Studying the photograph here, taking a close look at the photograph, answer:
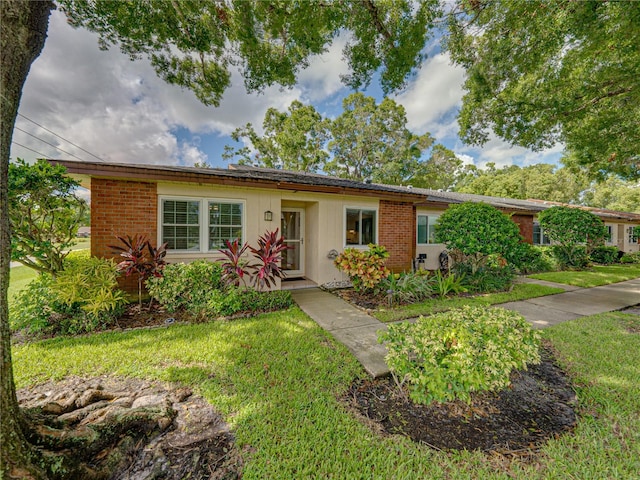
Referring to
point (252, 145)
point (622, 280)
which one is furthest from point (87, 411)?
point (252, 145)

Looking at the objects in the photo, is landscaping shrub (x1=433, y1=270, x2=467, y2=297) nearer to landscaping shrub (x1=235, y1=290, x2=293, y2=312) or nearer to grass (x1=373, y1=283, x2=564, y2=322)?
grass (x1=373, y1=283, x2=564, y2=322)

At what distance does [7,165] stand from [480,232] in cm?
827

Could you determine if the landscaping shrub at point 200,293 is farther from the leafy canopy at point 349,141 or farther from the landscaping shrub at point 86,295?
the leafy canopy at point 349,141

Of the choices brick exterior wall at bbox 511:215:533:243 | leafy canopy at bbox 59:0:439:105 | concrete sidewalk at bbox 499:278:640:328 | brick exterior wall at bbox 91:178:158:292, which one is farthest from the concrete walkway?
leafy canopy at bbox 59:0:439:105

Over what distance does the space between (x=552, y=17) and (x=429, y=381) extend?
294 inches

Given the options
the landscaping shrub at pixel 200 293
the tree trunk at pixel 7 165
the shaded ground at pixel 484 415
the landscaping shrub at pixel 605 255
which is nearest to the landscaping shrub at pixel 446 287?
the shaded ground at pixel 484 415

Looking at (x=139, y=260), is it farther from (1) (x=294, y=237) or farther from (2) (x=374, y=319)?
(2) (x=374, y=319)

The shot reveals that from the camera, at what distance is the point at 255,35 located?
4.94 metres

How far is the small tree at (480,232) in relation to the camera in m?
6.69

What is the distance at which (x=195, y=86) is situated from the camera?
6129mm

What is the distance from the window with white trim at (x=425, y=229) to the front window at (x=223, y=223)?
22.9 feet

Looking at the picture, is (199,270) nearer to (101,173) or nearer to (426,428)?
(101,173)

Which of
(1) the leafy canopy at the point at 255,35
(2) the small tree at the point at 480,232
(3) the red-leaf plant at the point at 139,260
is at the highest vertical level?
(1) the leafy canopy at the point at 255,35

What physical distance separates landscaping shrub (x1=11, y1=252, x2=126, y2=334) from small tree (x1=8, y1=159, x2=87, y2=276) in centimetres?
40
